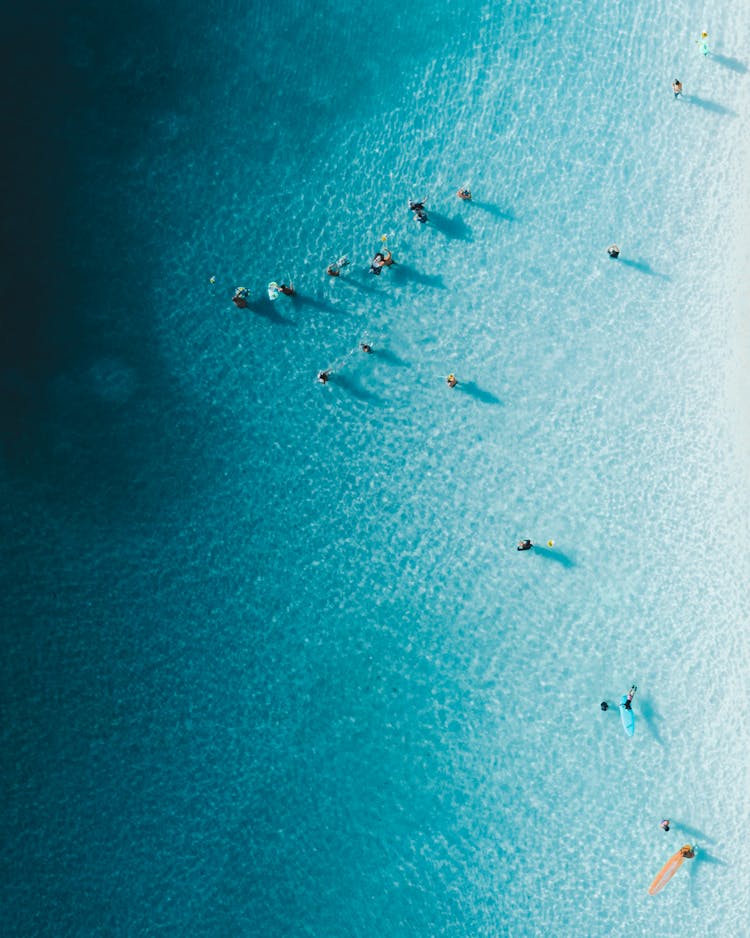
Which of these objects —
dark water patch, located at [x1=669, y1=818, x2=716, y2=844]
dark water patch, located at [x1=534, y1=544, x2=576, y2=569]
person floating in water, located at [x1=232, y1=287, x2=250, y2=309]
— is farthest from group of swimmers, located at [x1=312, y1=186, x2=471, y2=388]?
dark water patch, located at [x1=669, y1=818, x2=716, y2=844]

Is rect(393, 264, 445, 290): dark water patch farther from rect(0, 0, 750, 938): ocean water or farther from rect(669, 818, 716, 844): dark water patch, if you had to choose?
rect(669, 818, 716, 844): dark water patch

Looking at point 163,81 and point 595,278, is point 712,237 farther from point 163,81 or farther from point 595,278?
point 163,81

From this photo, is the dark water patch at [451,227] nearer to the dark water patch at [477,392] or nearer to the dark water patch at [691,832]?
the dark water patch at [477,392]

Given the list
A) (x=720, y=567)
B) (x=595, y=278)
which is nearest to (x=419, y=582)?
(x=720, y=567)

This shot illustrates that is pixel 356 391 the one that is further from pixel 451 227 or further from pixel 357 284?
pixel 451 227

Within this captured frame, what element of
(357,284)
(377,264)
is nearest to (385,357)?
(357,284)
